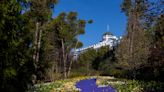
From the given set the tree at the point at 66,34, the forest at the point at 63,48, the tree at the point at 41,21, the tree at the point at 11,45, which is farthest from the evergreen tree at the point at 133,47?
the tree at the point at 11,45

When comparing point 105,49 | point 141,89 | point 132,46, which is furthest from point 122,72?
point 105,49

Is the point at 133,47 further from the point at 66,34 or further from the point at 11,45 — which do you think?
the point at 11,45

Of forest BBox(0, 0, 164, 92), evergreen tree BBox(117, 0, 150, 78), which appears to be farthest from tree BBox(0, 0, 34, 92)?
evergreen tree BBox(117, 0, 150, 78)

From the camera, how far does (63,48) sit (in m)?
63.4

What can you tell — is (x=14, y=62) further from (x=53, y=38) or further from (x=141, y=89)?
(x=53, y=38)

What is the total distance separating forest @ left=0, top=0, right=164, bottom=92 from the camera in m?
11.7

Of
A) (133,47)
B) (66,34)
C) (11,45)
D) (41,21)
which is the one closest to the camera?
(11,45)

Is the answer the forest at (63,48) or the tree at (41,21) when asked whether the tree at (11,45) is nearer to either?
the forest at (63,48)

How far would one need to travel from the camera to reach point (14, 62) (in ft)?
40.4

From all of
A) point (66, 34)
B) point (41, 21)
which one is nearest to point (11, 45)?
point (41, 21)

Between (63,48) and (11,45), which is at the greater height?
(63,48)

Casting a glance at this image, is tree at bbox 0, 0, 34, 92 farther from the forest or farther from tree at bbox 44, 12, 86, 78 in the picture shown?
tree at bbox 44, 12, 86, 78

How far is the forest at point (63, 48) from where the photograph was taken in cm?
1173

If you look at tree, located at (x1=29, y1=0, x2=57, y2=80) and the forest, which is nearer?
the forest
